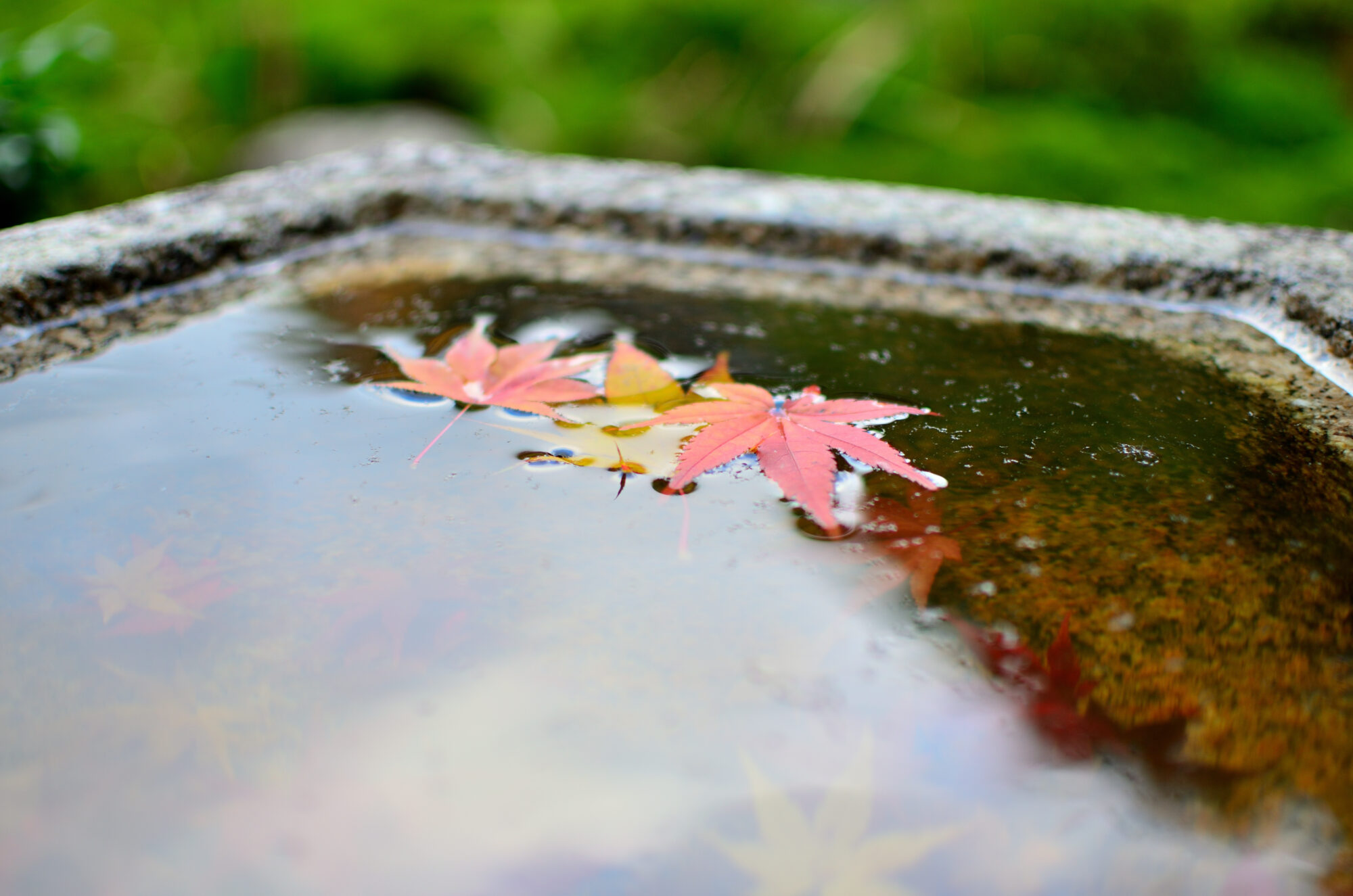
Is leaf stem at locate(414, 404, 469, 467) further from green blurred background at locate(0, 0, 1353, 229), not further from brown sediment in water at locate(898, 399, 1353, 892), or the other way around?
green blurred background at locate(0, 0, 1353, 229)

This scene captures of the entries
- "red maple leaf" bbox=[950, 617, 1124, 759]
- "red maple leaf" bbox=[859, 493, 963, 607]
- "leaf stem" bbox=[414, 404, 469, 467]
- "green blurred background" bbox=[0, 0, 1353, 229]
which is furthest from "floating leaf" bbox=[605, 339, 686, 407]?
"green blurred background" bbox=[0, 0, 1353, 229]

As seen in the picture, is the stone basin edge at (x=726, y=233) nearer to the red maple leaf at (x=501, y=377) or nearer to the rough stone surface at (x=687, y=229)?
the rough stone surface at (x=687, y=229)

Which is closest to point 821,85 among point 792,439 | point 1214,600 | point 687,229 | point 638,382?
point 687,229

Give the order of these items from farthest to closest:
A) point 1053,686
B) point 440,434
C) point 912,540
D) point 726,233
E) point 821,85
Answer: point 821,85
point 726,233
point 440,434
point 912,540
point 1053,686

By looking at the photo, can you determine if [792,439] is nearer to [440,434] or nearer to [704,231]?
[440,434]

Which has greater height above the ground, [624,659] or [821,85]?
[821,85]

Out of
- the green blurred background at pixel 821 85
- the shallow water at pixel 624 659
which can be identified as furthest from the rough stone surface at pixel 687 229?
the green blurred background at pixel 821 85
